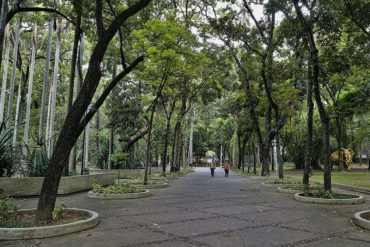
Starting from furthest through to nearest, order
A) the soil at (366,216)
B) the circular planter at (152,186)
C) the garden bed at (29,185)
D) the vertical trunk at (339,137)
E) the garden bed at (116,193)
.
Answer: the vertical trunk at (339,137) → the circular planter at (152,186) → the garden bed at (116,193) → the garden bed at (29,185) → the soil at (366,216)

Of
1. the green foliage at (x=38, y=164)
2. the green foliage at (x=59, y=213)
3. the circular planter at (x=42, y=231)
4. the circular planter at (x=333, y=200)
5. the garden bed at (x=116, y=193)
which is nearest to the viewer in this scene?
the circular planter at (x=42, y=231)

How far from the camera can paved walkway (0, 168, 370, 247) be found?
6746 mm

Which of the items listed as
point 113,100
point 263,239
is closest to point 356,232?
point 263,239

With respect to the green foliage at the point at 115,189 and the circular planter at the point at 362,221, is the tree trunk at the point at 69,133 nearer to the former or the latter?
the green foliage at the point at 115,189

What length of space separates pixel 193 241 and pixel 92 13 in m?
12.3

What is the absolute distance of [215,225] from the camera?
27.0 ft

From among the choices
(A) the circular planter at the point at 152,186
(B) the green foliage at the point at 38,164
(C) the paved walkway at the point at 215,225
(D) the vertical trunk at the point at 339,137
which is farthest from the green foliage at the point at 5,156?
(D) the vertical trunk at the point at 339,137

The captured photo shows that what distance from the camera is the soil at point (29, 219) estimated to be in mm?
7475

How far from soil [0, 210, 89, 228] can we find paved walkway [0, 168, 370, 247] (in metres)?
0.59

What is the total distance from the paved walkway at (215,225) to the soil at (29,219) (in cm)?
59

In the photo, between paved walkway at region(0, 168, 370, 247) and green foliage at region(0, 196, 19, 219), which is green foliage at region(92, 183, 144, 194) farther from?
green foliage at region(0, 196, 19, 219)

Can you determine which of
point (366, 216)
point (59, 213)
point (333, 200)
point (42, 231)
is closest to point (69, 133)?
point (59, 213)

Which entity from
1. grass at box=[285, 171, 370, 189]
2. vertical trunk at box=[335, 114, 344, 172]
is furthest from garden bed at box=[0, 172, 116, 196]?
vertical trunk at box=[335, 114, 344, 172]

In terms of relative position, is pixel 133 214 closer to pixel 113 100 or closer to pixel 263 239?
pixel 263 239
